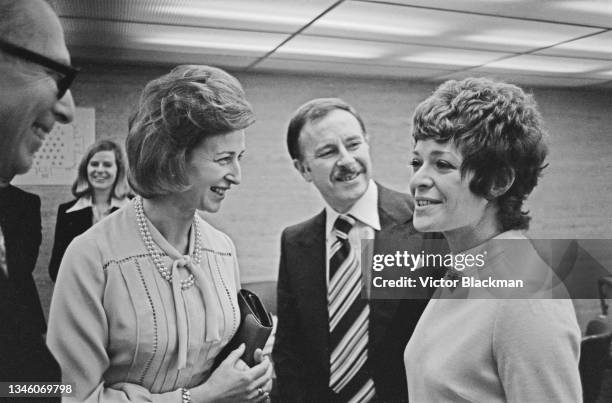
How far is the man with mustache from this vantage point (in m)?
0.99

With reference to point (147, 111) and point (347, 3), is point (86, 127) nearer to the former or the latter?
point (147, 111)

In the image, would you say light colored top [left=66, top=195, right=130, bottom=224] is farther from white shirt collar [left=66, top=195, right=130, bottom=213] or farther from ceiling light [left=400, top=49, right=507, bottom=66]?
ceiling light [left=400, top=49, right=507, bottom=66]

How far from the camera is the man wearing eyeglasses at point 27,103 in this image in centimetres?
61

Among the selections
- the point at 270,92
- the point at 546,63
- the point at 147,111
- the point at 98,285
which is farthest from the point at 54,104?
the point at 546,63

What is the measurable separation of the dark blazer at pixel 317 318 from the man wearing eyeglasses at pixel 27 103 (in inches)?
17.1

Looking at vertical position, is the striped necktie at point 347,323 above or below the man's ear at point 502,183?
below

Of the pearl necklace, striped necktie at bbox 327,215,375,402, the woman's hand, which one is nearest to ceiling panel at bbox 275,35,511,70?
striped necktie at bbox 327,215,375,402

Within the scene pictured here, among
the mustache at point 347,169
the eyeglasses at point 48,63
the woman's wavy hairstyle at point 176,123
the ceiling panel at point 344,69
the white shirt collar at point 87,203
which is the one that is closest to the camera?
the eyeglasses at point 48,63

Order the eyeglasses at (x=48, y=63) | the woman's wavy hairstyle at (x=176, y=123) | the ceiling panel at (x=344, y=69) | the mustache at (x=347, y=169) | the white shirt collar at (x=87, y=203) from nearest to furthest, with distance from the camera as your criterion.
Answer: the eyeglasses at (x=48, y=63) → the woman's wavy hairstyle at (x=176, y=123) → the white shirt collar at (x=87, y=203) → the mustache at (x=347, y=169) → the ceiling panel at (x=344, y=69)

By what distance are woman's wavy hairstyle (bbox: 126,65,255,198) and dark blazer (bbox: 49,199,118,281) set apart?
177mm

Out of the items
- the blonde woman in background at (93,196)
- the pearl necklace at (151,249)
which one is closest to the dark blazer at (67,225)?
the blonde woman in background at (93,196)

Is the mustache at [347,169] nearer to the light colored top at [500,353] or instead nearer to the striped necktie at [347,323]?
the striped necktie at [347,323]

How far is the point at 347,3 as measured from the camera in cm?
105

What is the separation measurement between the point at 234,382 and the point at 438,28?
0.77 metres
